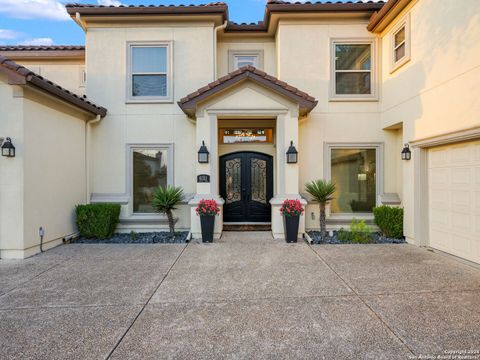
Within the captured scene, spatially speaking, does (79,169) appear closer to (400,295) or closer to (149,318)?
(149,318)

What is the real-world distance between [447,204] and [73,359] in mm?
7082

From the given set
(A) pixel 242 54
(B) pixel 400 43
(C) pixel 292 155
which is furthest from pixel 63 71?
(B) pixel 400 43

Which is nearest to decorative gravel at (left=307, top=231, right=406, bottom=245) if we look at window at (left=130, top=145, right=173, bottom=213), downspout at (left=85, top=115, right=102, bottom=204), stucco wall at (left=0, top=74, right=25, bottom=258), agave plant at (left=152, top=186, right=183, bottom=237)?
agave plant at (left=152, top=186, right=183, bottom=237)

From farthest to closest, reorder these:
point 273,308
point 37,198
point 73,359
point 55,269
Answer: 1. point 37,198
2. point 55,269
3. point 273,308
4. point 73,359

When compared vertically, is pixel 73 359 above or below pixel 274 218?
below

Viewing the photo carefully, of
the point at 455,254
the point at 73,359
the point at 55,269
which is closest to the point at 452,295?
the point at 455,254

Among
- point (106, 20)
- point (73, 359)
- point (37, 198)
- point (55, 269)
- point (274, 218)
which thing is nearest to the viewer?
point (73, 359)

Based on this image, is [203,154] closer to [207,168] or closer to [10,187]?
[207,168]

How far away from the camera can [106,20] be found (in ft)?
26.3

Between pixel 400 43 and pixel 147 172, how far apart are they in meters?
8.07

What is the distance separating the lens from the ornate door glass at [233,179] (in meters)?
8.70

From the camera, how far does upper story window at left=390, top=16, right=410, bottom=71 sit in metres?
6.87

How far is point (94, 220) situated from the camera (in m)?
7.21

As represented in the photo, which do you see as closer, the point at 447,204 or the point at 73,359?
the point at 73,359
